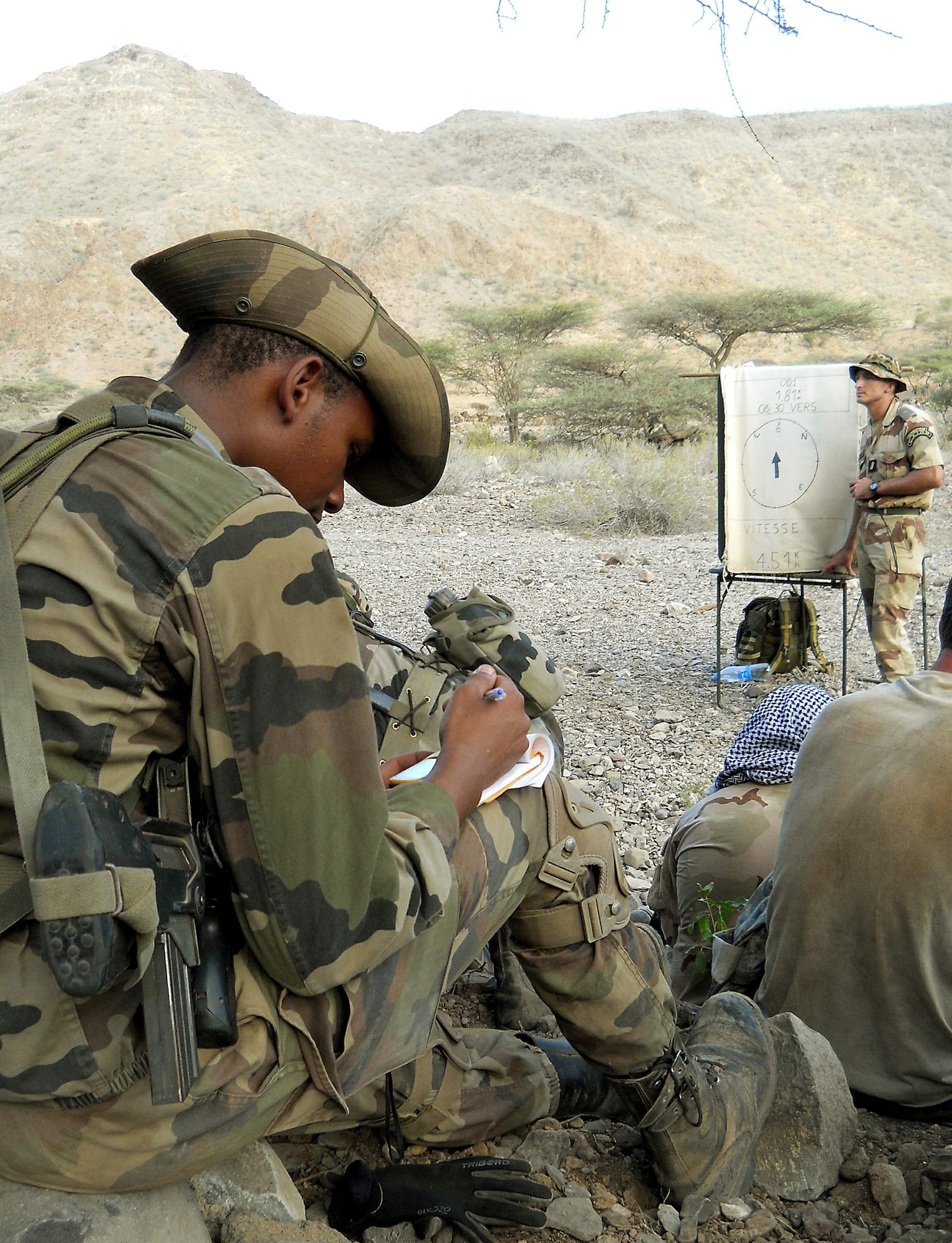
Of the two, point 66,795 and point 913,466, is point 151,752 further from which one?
point 913,466

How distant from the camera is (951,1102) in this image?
186cm

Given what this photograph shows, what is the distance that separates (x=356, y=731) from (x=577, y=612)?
5844mm

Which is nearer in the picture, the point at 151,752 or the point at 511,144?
the point at 151,752

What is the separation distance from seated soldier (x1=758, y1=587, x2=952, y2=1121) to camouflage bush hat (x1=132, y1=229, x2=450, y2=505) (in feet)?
2.98

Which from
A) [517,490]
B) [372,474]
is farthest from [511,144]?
[372,474]

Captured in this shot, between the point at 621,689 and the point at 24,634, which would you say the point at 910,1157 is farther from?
the point at 621,689

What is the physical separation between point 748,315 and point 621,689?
771 inches

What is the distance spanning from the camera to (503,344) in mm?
22391

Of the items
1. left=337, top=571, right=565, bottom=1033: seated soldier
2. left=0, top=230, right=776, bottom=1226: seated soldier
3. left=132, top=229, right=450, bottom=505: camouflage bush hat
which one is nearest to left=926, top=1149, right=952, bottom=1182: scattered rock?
left=337, top=571, right=565, bottom=1033: seated soldier

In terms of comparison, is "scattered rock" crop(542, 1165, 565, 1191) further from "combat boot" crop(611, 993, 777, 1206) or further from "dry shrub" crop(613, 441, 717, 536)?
"dry shrub" crop(613, 441, 717, 536)

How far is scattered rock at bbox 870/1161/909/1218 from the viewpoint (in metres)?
1.72

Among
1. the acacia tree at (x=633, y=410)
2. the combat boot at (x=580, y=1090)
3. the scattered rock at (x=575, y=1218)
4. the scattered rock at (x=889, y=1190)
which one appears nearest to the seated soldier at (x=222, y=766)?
the scattered rock at (x=575, y=1218)

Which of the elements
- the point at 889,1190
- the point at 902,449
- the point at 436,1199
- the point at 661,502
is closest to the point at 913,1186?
the point at 889,1190

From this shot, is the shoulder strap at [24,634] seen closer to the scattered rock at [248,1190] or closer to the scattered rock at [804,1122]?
the scattered rock at [248,1190]
